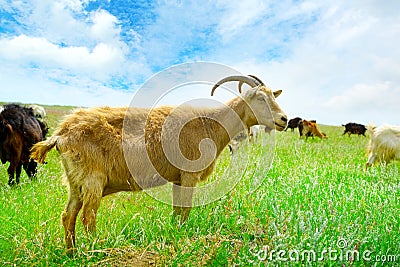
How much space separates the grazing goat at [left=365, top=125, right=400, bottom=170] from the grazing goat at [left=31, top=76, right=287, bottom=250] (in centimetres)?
729

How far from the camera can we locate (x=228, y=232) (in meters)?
4.20

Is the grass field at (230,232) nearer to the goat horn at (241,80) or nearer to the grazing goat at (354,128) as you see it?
the goat horn at (241,80)

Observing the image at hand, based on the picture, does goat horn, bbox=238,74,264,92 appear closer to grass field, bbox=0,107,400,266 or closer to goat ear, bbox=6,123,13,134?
grass field, bbox=0,107,400,266

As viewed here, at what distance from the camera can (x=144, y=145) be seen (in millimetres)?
4590

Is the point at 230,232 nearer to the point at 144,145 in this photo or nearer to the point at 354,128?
the point at 144,145

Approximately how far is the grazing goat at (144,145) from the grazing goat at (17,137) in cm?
443

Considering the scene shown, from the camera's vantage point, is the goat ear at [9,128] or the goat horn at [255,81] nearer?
the goat horn at [255,81]

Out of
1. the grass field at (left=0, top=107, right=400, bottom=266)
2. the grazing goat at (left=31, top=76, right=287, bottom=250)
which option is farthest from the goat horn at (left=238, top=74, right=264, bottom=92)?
the grass field at (left=0, top=107, right=400, bottom=266)

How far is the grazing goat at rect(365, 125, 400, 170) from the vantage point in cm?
1082

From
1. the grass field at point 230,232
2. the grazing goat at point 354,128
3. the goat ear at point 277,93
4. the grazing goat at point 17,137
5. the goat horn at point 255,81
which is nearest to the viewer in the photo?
the grass field at point 230,232

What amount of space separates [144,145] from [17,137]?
5.22 m

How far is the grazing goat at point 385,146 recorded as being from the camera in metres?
10.8

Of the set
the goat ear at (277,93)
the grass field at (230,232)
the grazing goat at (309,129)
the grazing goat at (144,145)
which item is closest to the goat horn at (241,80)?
the grazing goat at (144,145)

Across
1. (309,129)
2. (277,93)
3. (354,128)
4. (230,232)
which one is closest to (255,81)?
(277,93)
